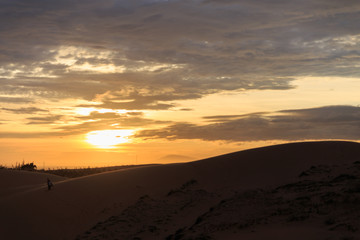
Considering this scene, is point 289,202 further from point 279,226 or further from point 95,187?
point 95,187

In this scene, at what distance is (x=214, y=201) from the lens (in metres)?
14.7

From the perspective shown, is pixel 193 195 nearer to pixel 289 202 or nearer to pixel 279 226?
pixel 289 202

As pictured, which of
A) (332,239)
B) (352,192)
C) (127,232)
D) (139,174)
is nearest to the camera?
(332,239)

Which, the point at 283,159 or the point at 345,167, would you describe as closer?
the point at 345,167

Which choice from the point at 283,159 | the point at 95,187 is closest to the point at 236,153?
the point at 283,159

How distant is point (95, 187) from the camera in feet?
58.6

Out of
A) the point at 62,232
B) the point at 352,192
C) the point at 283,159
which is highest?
the point at 283,159

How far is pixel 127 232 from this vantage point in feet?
43.9

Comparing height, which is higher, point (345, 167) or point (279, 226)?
point (345, 167)

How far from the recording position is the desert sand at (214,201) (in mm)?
10984

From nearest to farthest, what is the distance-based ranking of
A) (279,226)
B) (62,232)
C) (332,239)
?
(332,239)
(279,226)
(62,232)

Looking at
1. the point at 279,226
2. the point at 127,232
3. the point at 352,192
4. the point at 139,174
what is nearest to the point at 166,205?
the point at 127,232

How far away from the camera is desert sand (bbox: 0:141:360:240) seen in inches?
432

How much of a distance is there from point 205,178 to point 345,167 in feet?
18.7
